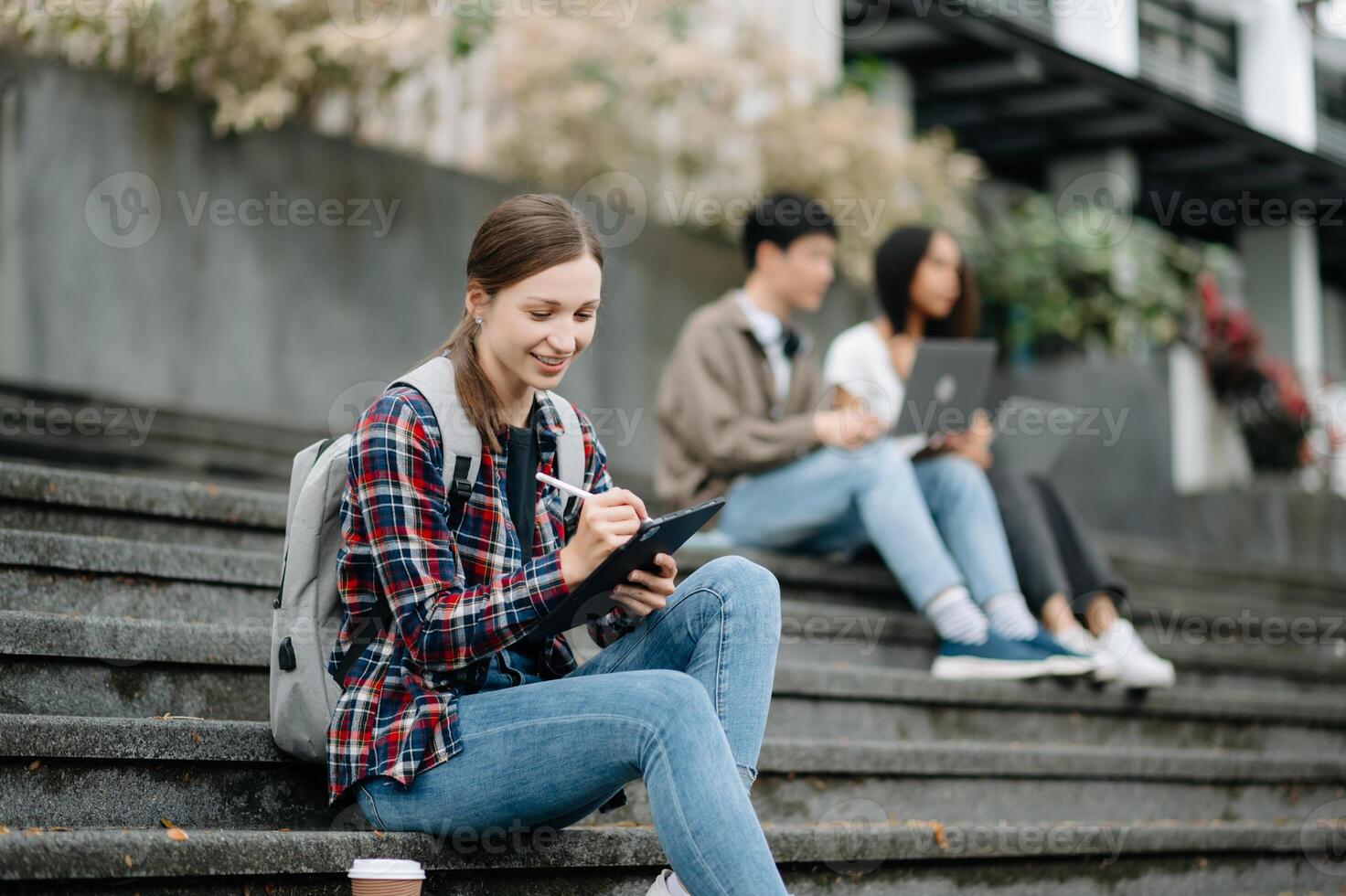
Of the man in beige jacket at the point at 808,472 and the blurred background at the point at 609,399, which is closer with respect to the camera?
the blurred background at the point at 609,399

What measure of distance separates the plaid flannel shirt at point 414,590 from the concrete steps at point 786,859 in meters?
0.15

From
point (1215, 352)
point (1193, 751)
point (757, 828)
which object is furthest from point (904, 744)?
point (1215, 352)

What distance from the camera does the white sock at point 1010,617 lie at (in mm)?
4180

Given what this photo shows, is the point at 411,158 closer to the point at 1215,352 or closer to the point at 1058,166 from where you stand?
the point at 1215,352

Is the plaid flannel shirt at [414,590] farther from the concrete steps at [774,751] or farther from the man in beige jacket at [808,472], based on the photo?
the man in beige jacket at [808,472]

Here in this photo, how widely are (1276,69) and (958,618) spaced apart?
12.6 meters

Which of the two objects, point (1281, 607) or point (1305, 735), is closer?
point (1305, 735)

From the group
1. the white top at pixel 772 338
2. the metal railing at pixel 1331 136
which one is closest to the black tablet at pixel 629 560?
the white top at pixel 772 338

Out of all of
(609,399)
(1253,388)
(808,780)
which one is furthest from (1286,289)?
(808,780)

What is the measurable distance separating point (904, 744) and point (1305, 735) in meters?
1.83

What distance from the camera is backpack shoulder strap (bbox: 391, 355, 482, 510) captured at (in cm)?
239

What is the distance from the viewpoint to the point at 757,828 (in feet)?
7.23

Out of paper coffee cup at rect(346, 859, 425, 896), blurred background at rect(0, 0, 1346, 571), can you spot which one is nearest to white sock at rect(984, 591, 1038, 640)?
blurred background at rect(0, 0, 1346, 571)

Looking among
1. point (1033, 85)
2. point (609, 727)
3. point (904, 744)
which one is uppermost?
point (1033, 85)
